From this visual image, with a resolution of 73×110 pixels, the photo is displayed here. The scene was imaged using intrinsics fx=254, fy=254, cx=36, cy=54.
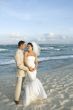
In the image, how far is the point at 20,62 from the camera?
7.48 m

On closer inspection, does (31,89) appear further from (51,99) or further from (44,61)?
(44,61)

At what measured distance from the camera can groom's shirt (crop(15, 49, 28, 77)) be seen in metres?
7.46

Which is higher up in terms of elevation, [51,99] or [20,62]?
[20,62]

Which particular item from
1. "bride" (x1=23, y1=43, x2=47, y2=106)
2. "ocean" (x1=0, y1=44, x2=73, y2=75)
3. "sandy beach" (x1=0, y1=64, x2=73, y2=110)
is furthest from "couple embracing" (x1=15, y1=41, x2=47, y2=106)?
"ocean" (x1=0, y1=44, x2=73, y2=75)

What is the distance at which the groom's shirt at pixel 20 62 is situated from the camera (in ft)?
24.5

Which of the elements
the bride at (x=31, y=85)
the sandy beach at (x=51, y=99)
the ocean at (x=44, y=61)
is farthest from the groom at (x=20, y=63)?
the ocean at (x=44, y=61)

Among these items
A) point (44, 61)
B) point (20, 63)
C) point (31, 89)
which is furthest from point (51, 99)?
point (44, 61)

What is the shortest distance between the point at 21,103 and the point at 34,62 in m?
1.33

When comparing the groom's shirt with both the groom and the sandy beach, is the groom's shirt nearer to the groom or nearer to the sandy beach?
the groom

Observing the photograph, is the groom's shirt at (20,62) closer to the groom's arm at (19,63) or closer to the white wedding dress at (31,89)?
the groom's arm at (19,63)

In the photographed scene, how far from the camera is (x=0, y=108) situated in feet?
24.9

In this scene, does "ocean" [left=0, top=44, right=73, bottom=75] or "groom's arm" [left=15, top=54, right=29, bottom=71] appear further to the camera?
"ocean" [left=0, top=44, right=73, bottom=75]

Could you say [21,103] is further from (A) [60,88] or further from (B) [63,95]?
(A) [60,88]

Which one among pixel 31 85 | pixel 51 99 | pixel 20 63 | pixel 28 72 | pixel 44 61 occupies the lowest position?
pixel 44 61
